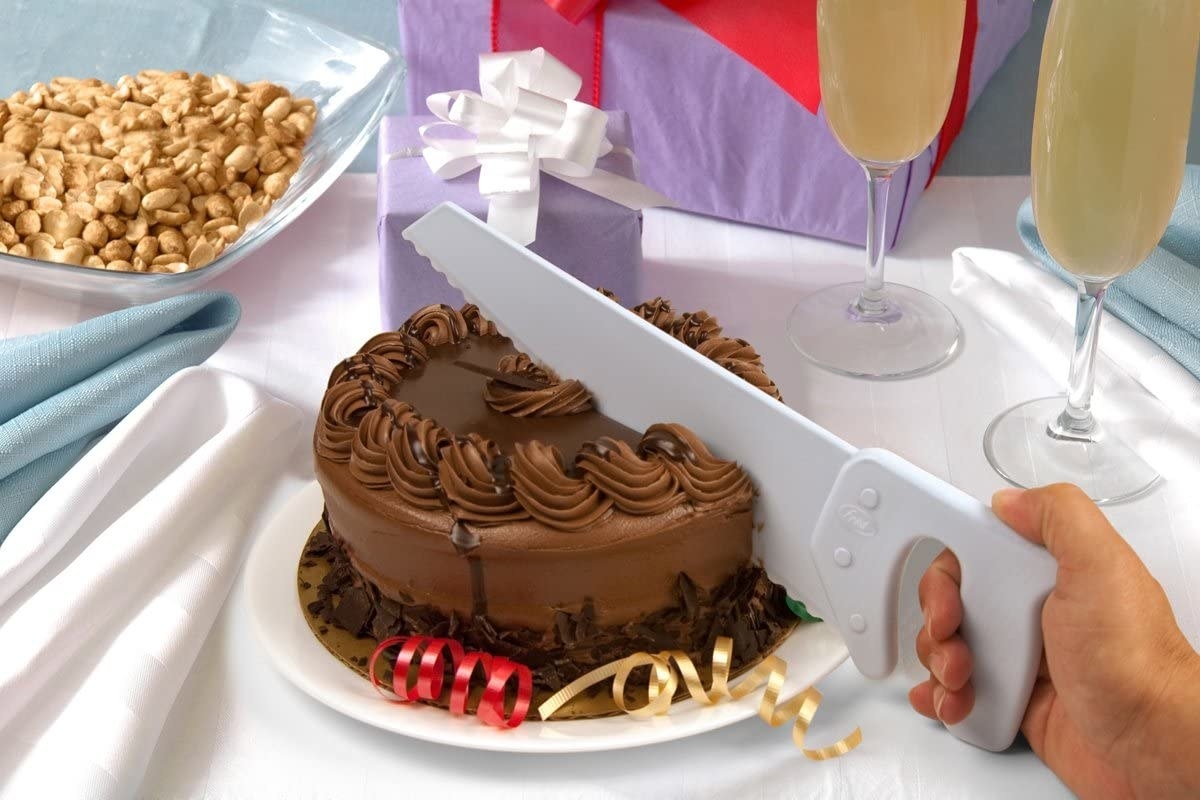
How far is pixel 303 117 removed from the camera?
149 cm

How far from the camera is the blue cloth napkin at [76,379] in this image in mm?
1099

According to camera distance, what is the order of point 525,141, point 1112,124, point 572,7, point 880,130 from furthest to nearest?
point 572,7 < point 525,141 < point 880,130 < point 1112,124

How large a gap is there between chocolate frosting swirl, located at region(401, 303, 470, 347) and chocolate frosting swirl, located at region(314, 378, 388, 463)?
72mm

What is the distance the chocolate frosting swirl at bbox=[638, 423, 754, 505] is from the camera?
34.2 inches

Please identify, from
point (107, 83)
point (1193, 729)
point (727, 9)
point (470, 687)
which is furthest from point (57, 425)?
point (1193, 729)

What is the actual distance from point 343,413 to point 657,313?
0.23 meters

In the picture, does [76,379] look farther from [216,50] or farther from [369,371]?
[216,50]

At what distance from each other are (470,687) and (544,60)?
0.64 metres

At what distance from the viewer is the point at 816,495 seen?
2.75ft

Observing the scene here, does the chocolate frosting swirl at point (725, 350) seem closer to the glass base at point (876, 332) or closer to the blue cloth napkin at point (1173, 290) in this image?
the glass base at point (876, 332)

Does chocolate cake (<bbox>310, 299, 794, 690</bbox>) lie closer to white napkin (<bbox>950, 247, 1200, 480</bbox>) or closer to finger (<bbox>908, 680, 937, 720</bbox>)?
finger (<bbox>908, 680, 937, 720</bbox>)

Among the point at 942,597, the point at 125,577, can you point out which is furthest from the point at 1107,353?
the point at 125,577

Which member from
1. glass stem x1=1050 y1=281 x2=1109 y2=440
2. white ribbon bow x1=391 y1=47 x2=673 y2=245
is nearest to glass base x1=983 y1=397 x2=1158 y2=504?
glass stem x1=1050 y1=281 x2=1109 y2=440

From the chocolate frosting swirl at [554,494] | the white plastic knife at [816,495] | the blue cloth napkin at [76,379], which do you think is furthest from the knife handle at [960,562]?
the blue cloth napkin at [76,379]
